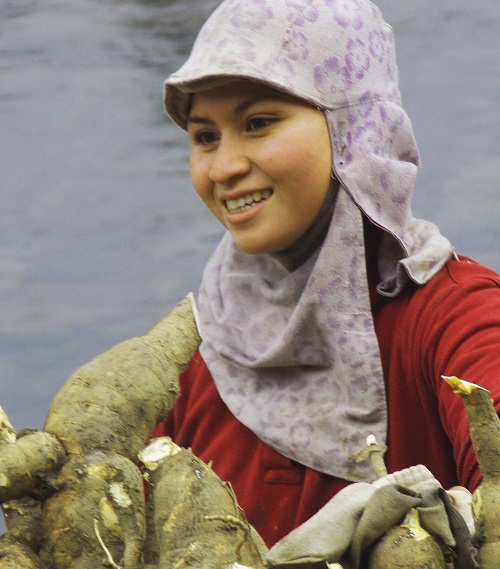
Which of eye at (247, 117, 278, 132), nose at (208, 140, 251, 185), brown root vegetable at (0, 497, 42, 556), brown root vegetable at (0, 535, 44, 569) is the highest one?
eye at (247, 117, 278, 132)

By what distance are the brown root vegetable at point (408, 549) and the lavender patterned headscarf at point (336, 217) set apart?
433 millimetres

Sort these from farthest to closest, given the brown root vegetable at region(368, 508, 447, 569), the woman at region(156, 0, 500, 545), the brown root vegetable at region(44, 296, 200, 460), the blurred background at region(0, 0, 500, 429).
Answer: the blurred background at region(0, 0, 500, 429), the woman at region(156, 0, 500, 545), the brown root vegetable at region(44, 296, 200, 460), the brown root vegetable at region(368, 508, 447, 569)

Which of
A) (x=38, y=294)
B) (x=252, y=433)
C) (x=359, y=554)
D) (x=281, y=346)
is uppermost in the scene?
(x=359, y=554)

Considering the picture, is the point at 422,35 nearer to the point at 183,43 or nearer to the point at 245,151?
the point at 183,43

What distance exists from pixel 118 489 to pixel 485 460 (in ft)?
1.41

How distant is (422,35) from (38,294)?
1.94 meters

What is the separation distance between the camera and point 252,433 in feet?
5.73

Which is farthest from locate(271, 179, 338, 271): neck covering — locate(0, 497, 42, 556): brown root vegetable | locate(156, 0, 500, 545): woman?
locate(0, 497, 42, 556): brown root vegetable

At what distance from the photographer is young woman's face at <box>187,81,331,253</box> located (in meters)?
1.59

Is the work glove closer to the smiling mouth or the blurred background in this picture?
the smiling mouth

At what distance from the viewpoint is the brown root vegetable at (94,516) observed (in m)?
1.28

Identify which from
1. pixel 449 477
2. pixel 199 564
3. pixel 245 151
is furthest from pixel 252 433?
pixel 199 564

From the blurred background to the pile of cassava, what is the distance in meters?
2.29

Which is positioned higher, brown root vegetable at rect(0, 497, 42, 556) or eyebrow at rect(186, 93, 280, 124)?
eyebrow at rect(186, 93, 280, 124)
